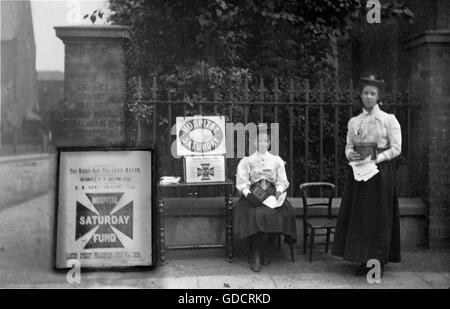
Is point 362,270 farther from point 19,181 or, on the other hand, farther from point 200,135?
point 19,181

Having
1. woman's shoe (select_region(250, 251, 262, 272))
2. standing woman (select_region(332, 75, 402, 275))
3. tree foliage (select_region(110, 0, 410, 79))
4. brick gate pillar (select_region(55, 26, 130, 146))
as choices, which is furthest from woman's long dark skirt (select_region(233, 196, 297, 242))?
tree foliage (select_region(110, 0, 410, 79))

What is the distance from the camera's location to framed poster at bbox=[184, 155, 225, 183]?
5195 mm

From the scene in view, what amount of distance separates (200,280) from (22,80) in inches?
957

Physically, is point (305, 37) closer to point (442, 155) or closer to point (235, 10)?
point (235, 10)

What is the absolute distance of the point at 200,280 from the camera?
188 inches

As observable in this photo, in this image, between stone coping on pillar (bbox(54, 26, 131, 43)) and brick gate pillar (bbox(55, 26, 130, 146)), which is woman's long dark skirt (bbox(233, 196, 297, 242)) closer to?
brick gate pillar (bbox(55, 26, 130, 146))

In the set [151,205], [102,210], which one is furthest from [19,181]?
[151,205]

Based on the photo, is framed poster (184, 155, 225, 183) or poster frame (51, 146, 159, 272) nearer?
poster frame (51, 146, 159, 272)

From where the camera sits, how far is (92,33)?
18.0 ft

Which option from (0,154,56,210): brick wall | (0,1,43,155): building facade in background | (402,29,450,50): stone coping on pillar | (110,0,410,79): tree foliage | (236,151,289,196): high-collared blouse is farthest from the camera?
(0,1,43,155): building facade in background

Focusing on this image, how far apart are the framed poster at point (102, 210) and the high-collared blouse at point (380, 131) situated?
6.94 feet

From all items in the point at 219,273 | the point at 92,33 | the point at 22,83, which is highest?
the point at 22,83

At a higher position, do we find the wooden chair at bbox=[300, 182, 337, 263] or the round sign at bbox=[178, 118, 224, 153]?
the round sign at bbox=[178, 118, 224, 153]

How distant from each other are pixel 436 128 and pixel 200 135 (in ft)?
9.17
